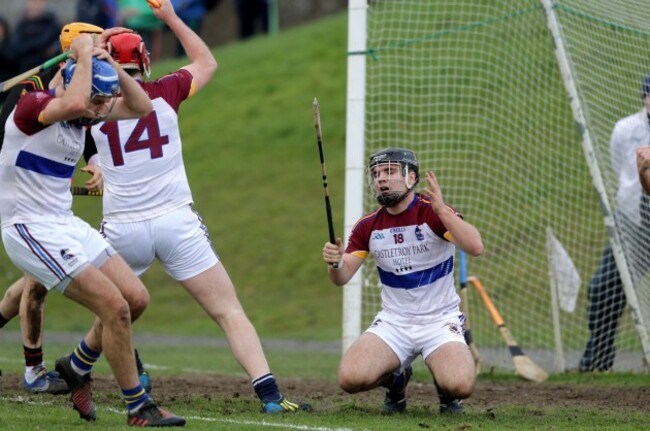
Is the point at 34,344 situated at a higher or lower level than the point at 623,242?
lower

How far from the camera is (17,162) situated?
6.16 metres

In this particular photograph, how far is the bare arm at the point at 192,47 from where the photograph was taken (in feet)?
24.5

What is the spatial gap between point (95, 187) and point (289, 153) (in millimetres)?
12724

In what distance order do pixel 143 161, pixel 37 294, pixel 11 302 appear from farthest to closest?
pixel 11 302 → pixel 37 294 → pixel 143 161

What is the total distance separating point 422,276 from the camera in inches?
290

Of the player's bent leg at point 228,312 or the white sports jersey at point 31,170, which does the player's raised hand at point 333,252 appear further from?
the white sports jersey at point 31,170

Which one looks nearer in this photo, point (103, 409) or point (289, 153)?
point (103, 409)

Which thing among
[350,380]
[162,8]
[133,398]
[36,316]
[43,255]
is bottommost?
[350,380]

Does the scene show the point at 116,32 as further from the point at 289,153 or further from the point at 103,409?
the point at 289,153

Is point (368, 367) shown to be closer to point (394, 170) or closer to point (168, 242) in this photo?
point (394, 170)

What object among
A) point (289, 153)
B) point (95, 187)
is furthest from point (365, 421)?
point (289, 153)

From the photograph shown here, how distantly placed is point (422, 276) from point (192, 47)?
79.4 inches

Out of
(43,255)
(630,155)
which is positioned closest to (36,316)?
(43,255)

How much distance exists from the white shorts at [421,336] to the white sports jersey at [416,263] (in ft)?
0.14
